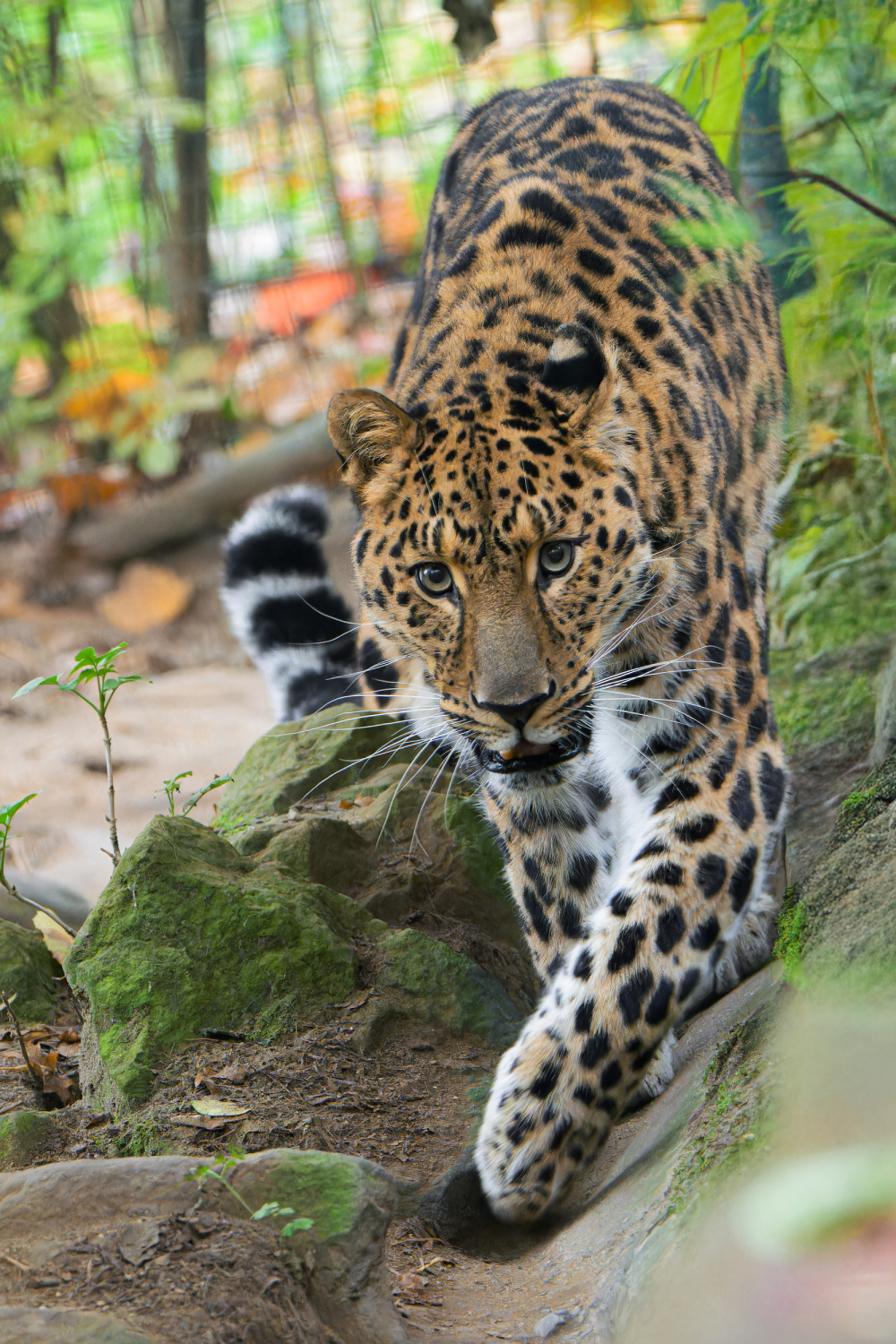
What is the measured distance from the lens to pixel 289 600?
545 centimetres

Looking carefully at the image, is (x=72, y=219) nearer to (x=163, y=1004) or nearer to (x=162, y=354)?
(x=162, y=354)

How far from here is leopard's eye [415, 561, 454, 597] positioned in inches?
125

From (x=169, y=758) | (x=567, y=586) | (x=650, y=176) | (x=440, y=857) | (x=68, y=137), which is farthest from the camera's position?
(x=68, y=137)

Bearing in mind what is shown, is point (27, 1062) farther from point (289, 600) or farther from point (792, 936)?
point (289, 600)

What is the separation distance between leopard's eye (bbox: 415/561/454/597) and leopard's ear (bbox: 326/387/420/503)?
28cm

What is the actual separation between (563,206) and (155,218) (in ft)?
21.2

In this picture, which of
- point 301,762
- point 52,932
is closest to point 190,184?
point 301,762

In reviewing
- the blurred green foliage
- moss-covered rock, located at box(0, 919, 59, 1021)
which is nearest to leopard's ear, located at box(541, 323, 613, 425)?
moss-covered rock, located at box(0, 919, 59, 1021)

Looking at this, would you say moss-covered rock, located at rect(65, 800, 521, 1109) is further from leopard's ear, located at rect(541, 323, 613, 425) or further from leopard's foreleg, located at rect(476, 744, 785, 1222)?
leopard's ear, located at rect(541, 323, 613, 425)

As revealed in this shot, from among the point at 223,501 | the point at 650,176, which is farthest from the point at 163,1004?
the point at 223,501

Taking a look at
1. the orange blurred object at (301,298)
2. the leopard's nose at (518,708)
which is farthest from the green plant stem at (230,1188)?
the orange blurred object at (301,298)

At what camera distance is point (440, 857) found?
13.7 feet

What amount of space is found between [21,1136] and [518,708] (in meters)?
1.44

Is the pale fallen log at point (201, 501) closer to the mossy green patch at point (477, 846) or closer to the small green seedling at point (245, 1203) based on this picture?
the mossy green patch at point (477, 846)
